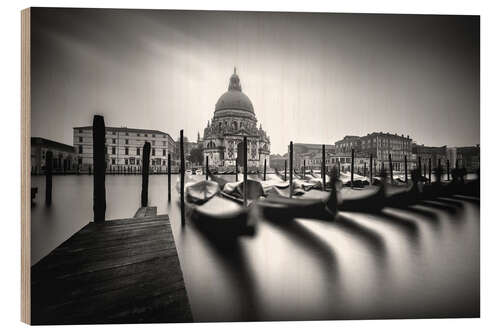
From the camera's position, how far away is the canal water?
A: 5.63 ft

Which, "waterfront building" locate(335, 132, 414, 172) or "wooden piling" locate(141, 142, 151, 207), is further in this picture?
"wooden piling" locate(141, 142, 151, 207)

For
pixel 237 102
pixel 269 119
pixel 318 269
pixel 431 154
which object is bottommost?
pixel 318 269

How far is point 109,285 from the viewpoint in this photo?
1125 mm

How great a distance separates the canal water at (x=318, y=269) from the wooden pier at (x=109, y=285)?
23.5 inches

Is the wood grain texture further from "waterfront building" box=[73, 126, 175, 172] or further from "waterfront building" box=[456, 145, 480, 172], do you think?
"waterfront building" box=[456, 145, 480, 172]

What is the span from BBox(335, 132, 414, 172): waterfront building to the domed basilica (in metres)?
0.80

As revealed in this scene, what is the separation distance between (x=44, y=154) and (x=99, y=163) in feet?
1.22

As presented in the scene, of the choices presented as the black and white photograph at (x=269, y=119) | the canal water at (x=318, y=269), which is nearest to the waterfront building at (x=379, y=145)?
the black and white photograph at (x=269, y=119)

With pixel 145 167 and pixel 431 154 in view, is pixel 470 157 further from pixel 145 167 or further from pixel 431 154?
pixel 145 167

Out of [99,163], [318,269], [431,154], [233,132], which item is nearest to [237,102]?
[233,132]

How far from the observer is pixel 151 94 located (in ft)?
6.01

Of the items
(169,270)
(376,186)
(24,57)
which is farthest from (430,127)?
(24,57)

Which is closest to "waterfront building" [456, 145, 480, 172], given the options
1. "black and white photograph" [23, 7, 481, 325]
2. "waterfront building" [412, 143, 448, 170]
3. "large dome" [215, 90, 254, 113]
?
"black and white photograph" [23, 7, 481, 325]

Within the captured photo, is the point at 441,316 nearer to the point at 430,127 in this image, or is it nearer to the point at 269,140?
the point at 430,127
